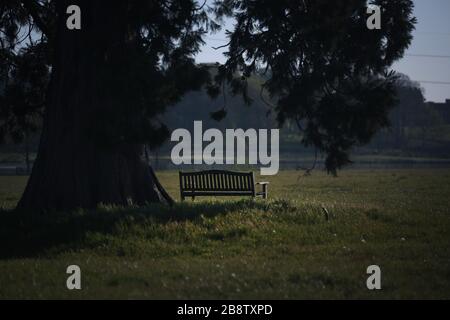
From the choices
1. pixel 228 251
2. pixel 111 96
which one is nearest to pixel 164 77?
pixel 111 96

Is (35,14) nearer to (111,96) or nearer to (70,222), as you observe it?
(111,96)

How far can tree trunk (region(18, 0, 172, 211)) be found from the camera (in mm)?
12922

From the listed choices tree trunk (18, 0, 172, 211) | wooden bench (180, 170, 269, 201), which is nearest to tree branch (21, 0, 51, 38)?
tree trunk (18, 0, 172, 211)

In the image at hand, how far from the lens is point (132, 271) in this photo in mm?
8375

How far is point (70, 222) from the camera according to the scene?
11352mm

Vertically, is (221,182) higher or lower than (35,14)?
lower

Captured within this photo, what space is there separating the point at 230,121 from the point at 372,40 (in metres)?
105

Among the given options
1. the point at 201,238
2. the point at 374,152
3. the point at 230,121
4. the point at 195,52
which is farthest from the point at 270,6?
the point at 230,121

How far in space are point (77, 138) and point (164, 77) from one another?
105 inches

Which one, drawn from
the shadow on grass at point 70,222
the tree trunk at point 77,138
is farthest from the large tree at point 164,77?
the shadow on grass at point 70,222

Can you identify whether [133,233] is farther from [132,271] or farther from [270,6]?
[270,6]

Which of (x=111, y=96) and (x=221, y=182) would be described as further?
(x=221, y=182)

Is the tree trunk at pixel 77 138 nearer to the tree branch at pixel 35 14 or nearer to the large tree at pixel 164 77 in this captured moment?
the large tree at pixel 164 77

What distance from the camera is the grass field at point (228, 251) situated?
7.39 m
